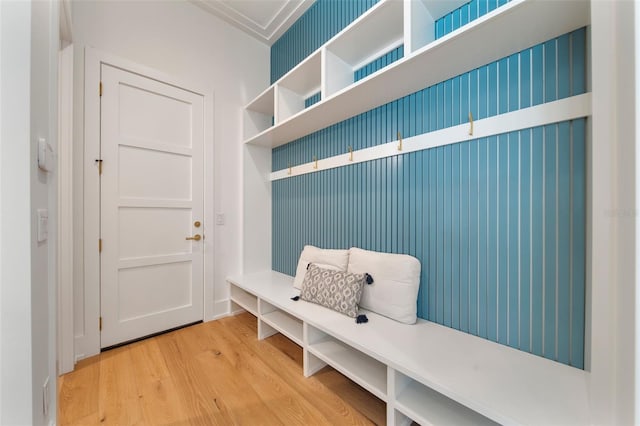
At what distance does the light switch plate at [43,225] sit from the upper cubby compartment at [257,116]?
2022mm

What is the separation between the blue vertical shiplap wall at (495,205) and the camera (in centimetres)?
111

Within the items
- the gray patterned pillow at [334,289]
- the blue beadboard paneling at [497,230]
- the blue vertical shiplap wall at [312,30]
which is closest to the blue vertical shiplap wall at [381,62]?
the blue vertical shiplap wall at [312,30]

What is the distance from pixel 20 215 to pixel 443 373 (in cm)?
156

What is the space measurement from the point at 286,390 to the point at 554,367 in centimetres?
137

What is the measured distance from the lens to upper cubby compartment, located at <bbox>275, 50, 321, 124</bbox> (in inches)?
81.8

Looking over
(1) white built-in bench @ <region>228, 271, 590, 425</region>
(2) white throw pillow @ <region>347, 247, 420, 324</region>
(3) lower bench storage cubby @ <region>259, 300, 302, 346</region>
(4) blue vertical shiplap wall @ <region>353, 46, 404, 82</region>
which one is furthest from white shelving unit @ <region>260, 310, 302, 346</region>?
(4) blue vertical shiplap wall @ <region>353, 46, 404, 82</region>

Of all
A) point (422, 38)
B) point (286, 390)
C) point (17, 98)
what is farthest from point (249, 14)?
point (286, 390)

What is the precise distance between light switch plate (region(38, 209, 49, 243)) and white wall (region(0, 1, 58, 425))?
4 centimetres

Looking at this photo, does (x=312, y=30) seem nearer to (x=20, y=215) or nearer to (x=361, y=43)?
(x=361, y=43)

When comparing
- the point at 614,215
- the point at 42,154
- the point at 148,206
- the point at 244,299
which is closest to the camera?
the point at 614,215

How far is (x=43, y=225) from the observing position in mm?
896

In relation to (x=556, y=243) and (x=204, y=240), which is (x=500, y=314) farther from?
(x=204, y=240)

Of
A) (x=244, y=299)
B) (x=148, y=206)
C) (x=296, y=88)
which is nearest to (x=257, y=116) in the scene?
(x=296, y=88)

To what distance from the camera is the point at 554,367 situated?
1091 millimetres
